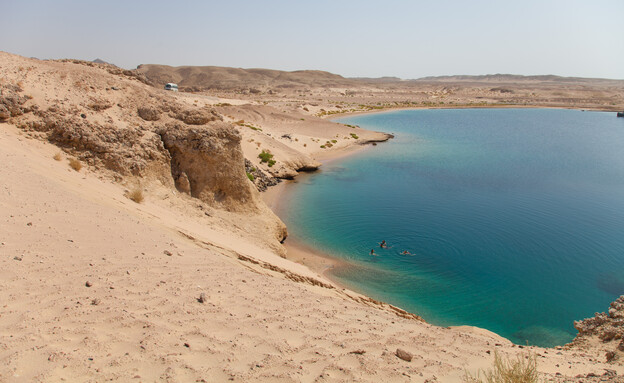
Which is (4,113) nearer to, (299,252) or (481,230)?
(299,252)

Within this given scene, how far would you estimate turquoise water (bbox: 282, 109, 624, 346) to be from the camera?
43.7 ft

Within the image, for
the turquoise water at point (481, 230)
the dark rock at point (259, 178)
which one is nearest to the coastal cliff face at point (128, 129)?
the turquoise water at point (481, 230)

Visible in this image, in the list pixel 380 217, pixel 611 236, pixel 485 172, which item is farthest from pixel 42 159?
pixel 485 172

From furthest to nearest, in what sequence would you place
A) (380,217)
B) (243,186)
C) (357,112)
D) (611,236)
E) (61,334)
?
(357,112) → (380,217) → (611,236) → (243,186) → (61,334)

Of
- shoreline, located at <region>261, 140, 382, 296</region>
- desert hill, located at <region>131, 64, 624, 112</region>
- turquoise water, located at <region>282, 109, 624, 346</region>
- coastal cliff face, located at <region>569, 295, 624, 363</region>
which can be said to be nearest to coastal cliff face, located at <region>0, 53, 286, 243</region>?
shoreline, located at <region>261, 140, 382, 296</region>

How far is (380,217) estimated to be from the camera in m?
21.0

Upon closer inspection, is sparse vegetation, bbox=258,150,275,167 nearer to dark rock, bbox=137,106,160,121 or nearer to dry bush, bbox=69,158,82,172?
dark rock, bbox=137,106,160,121

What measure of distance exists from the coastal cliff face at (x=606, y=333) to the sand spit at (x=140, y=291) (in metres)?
0.24

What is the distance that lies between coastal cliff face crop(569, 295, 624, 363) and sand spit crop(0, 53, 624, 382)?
24cm

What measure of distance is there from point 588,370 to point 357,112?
72.2 m

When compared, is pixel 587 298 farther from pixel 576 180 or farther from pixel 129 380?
pixel 576 180

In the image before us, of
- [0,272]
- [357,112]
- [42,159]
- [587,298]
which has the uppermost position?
[357,112]

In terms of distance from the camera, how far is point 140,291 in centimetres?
609

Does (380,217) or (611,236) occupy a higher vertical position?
(611,236)
